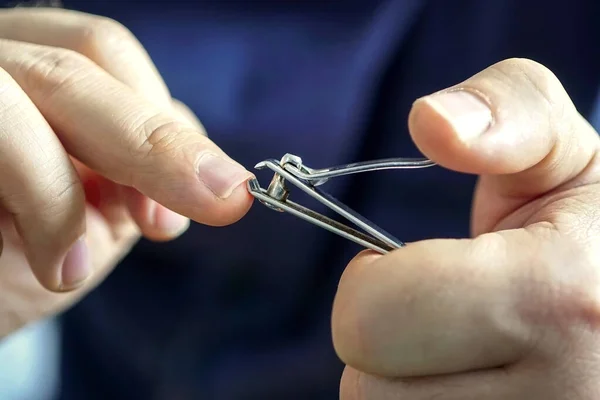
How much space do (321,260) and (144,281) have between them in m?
0.35

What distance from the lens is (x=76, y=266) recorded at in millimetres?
734

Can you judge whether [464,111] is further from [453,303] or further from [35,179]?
[35,179]

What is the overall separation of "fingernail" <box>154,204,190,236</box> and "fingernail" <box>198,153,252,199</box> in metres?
0.24

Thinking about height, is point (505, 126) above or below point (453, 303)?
above

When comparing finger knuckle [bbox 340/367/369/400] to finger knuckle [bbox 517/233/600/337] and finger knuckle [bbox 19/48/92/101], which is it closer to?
finger knuckle [bbox 517/233/600/337]

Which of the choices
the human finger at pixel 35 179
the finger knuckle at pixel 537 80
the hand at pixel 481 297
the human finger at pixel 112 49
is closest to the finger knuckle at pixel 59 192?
the human finger at pixel 35 179

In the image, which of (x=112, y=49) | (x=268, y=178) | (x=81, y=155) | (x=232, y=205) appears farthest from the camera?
(x=268, y=178)

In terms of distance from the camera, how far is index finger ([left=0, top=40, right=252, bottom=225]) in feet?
1.95

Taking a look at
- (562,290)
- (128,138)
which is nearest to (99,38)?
(128,138)

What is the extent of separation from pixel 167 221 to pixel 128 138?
0.21 metres

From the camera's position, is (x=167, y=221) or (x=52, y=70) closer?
(x=52, y=70)

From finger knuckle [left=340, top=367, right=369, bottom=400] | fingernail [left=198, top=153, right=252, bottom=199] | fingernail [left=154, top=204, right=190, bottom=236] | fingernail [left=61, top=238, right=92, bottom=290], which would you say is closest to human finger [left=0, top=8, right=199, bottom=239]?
fingernail [left=154, top=204, right=190, bottom=236]

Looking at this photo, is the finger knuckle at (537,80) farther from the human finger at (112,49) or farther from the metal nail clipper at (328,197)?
the human finger at (112,49)

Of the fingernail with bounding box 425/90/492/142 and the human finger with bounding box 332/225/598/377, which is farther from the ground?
the fingernail with bounding box 425/90/492/142
